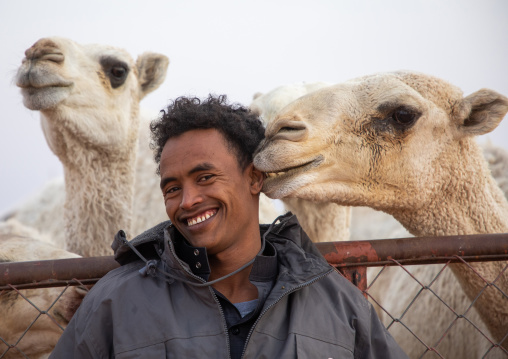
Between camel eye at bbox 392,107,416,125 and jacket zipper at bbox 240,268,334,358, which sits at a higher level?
camel eye at bbox 392,107,416,125

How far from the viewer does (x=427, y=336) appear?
3.91 meters

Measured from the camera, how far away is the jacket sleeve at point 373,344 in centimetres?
215

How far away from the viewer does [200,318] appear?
207 cm

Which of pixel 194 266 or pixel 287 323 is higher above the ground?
pixel 194 266

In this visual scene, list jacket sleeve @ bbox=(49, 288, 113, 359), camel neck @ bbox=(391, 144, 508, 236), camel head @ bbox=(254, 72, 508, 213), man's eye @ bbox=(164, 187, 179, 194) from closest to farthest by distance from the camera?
jacket sleeve @ bbox=(49, 288, 113, 359), man's eye @ bbox=(164, 187, 179, 194), camel head @ bbox=(254, 72, 508, 213), camel neck @ bbox=(391, 144, 508, 236)

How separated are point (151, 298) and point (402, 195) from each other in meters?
1.54

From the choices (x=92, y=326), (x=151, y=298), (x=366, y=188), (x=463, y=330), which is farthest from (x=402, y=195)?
(x=92, y=326)

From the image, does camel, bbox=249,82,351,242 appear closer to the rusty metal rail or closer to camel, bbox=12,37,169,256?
camel, bbox=12,37,169,256

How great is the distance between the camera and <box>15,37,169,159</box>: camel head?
4.46 meters

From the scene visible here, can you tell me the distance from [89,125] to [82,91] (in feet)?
0.86

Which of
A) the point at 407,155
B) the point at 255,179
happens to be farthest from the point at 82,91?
the point at 407,155

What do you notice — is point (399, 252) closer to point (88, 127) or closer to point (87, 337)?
point (87, 337)

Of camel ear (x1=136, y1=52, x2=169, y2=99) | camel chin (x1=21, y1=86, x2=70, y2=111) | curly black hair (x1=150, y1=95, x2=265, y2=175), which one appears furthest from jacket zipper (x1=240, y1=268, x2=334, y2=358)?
camel ear (x1=136, y1=52, x2=169, y2=99)

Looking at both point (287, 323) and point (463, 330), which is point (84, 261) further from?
point (463, 330)
